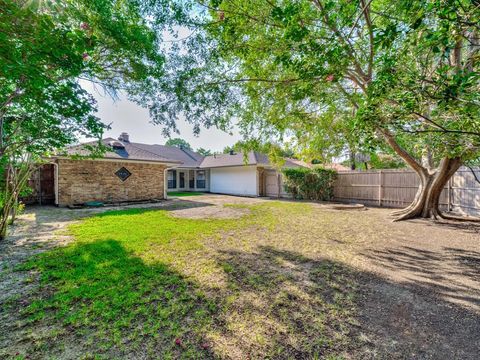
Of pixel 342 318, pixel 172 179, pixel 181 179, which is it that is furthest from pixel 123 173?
pixel 342 318

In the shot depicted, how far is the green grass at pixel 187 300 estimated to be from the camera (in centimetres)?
217

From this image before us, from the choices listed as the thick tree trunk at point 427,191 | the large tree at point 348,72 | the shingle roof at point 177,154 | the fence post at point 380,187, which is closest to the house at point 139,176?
the shingle roof at point 177,154

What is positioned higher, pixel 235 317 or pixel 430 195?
pixel 430 195

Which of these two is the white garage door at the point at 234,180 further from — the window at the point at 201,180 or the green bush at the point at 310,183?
the green bush at the point at 310,183

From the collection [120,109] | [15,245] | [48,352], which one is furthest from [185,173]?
[48,352]

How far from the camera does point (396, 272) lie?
3.85m

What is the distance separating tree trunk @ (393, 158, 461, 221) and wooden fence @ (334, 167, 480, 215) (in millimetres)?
1424

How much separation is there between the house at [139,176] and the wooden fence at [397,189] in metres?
4.61

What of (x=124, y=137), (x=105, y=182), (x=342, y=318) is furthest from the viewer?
(x=124, y=137)

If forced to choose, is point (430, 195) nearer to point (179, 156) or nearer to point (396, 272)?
point (396, 272)

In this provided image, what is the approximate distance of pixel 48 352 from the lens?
6.73 feet

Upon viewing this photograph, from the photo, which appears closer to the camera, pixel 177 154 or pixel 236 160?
pixel 236 160

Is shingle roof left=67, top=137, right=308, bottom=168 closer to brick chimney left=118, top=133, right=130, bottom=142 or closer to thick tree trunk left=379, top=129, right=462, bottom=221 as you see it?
brick chimney left=118, top=133, right=130, bottom=142

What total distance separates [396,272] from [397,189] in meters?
8.70
